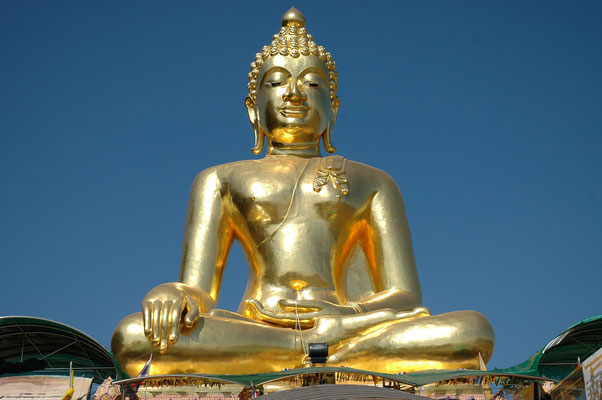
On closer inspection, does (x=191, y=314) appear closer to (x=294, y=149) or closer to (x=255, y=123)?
(x=294, y=149)

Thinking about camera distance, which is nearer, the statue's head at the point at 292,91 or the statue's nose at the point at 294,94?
the statue's nose at the point at 294,94

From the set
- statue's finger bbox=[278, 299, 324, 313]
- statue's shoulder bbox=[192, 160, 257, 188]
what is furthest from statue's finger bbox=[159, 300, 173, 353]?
statue's shoulder bbox=[192, 160, 257, 188]

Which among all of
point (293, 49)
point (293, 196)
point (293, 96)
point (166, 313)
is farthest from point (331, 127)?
point (166, 313)

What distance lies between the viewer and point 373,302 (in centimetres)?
851

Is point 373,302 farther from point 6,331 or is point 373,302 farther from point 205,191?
point 6,331

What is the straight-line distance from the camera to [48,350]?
32.1 ft

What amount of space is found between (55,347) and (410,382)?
456cm

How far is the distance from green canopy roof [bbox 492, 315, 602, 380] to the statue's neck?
3117 mm

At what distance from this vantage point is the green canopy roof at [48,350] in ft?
29.2

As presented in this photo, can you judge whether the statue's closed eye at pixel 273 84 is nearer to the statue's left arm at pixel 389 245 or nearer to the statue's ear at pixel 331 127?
the statue's ear at pixel 331 127

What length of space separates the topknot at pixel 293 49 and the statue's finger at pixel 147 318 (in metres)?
3.18

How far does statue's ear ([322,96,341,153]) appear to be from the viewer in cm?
1016

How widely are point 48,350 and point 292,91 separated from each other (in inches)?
145

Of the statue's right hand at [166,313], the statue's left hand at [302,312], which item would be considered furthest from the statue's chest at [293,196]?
the statue's right hand at [166,313]
